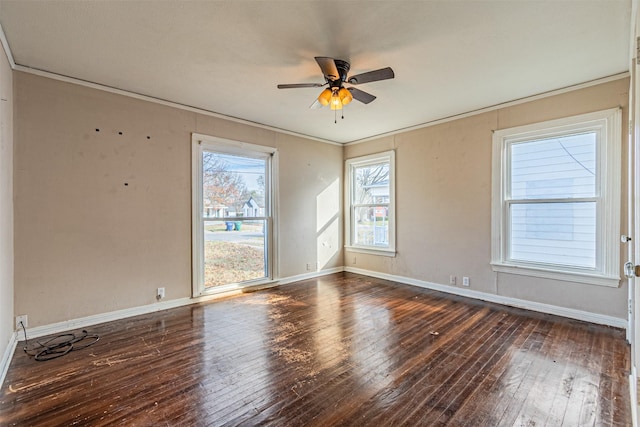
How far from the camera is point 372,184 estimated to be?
576 centimetres

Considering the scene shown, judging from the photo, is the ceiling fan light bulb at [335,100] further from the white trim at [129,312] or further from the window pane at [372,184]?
the white trim at [129,312]

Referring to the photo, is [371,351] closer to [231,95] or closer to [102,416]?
[102,416]

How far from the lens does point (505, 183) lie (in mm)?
3957

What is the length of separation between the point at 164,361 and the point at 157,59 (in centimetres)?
273

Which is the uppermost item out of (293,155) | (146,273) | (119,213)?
(293,155)

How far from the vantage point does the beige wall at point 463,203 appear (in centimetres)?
332

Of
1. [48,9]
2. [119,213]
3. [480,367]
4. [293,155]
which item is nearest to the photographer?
[48,9]

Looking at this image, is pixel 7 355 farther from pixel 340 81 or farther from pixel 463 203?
pixel 463 203

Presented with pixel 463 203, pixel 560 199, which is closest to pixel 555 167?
pixel 560 199

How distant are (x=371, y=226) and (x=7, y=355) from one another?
4989 millimetres

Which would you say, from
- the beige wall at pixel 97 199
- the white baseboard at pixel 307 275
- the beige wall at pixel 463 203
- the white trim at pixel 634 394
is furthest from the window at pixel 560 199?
the beige wall at pixel 97 199

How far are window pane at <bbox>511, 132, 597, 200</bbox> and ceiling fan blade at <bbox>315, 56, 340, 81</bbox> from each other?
9.15ft

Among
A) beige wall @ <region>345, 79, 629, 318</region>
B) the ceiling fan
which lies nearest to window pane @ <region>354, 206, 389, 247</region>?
beige wall @ <region>345, 79, 629, 318</region>

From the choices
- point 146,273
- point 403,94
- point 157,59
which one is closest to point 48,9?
point 157,59
